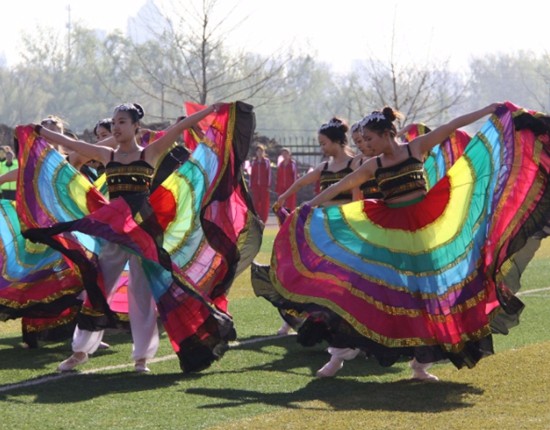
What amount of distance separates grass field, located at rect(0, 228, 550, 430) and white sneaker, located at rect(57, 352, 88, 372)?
9 cm

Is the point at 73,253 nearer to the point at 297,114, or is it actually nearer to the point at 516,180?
the point at 516,180

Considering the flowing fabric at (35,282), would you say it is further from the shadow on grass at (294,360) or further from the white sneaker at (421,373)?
the white sneaker at (421,373)

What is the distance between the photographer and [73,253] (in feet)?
29.0

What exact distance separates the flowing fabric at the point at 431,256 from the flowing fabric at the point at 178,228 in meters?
0.62

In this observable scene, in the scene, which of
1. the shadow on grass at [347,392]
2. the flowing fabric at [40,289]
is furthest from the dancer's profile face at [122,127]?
the shadow on grass at [347,392]

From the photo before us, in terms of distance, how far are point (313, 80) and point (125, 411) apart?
113 meters

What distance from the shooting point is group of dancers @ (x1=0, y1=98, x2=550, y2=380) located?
26.5 feet

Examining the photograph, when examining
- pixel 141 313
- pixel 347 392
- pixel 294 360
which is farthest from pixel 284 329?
pixel 347 392

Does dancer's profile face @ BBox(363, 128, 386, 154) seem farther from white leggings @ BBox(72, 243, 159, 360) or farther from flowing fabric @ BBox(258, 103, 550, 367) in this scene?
white leggings @ BBox(72, 243, 159, 360)

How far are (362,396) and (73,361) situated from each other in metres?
2.32

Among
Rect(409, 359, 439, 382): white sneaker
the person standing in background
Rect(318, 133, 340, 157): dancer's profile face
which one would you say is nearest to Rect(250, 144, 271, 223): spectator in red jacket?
the person standing in background

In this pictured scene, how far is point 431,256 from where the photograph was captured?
8305 millimetres

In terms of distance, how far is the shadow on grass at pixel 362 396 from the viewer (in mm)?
7406

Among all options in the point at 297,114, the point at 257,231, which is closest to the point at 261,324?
the point at 257,231
